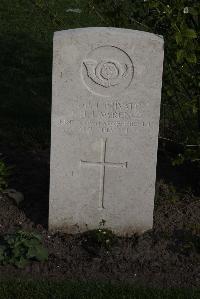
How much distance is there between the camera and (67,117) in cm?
514

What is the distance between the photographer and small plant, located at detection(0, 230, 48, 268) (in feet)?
16.1

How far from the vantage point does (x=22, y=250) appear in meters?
4.95

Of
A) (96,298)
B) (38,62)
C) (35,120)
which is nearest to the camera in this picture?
(96,298)

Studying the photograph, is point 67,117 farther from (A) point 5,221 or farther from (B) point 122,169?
(A) point 5,221

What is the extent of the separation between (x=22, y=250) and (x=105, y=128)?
1.08 m

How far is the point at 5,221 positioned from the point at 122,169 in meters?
1.04

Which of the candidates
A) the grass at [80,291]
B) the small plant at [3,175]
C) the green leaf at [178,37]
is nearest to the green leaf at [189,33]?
the green leaf at [178,37]

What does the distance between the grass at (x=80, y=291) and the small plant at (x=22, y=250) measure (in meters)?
0.20

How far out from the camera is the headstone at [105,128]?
5.00 metres

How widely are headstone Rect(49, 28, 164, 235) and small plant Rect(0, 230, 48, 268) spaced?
444 mm

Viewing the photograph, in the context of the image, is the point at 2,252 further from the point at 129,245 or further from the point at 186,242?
the point at 186,242

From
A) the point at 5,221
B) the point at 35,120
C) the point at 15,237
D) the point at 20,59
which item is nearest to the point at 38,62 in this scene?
the point at 20,59

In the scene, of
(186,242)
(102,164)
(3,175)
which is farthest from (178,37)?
(3,175)

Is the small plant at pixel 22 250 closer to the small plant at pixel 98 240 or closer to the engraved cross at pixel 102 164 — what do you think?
the small plant at pixel 98 240
